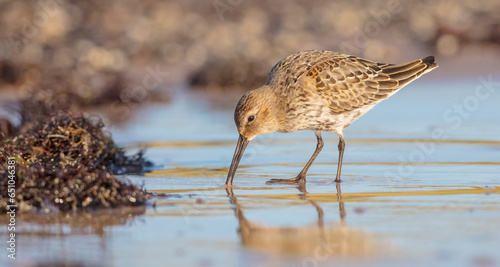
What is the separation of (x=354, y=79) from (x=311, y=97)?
0.84 m

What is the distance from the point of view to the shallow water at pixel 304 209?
522 cm

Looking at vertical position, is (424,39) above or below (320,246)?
above

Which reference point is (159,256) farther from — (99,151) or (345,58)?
(345,58)

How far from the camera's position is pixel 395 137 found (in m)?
11.2

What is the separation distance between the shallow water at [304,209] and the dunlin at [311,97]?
0.51 m

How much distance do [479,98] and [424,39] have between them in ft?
16.6

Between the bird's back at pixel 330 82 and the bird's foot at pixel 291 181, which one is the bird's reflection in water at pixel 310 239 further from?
the bird's back at pixel 330 82

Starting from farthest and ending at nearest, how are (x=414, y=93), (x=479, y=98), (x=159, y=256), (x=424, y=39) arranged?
(x=424, y=39) → (x=414, y=93) → (x=479, y=98) → (x=159, y=256)

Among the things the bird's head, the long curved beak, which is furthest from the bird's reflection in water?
the bird's head

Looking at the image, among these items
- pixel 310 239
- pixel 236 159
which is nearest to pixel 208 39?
pixel 236 159

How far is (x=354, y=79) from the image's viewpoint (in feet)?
31.0

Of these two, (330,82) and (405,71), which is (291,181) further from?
(405,71)

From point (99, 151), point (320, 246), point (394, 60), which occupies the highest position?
point (394, 60)

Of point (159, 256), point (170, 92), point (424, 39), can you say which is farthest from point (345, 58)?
point (424, 39)
